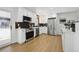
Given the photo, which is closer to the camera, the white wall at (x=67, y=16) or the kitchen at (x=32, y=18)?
the kitchen at (x=32, y=18)

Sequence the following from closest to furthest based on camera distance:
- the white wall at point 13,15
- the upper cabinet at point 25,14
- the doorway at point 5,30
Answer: the doorway at point 5,30, the white wall at point 13,15, the upper cabinet at point 25,14

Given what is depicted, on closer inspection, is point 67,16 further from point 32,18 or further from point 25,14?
point 25,14

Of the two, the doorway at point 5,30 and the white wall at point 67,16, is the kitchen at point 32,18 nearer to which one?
the white wall at point 67,16

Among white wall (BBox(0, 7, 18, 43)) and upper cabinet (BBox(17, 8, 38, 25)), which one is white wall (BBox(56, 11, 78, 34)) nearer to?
upper cabinet (BBox(17, 8, 38, 25))

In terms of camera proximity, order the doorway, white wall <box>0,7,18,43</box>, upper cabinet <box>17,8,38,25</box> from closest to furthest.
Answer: the doorway → white wall <box>0,7,18,43</box> → upper cabinet <box>17,8,38,25</box>

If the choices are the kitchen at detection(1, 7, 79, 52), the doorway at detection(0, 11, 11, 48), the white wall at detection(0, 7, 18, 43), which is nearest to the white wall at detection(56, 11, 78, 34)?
the kitchen at detection(1, 7, 79, 52)

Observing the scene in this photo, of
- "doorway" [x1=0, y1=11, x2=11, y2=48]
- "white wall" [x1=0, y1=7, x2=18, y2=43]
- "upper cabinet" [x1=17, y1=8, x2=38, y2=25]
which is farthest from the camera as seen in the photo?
"upper cabinet" [x1=17, y1=8, x2=38, y2=25]

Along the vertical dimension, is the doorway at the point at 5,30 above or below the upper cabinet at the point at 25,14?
below

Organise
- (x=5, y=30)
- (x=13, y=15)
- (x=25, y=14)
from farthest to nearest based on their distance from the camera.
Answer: (x=25, y=14)
(x=13, y=15)
(x=5, y=30)

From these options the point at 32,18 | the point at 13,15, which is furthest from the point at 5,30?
the point at 32,18

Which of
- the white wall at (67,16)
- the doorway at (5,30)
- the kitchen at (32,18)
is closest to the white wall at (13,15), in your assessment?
the kitchen at (32,18)

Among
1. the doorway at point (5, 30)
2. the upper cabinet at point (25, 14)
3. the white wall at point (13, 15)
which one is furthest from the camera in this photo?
the upper cabinet at point (25, 14)
